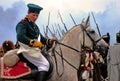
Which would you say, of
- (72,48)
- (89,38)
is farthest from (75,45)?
(89,38)

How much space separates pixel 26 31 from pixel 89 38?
1835 millimetres

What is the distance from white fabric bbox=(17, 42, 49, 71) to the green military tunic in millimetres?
209

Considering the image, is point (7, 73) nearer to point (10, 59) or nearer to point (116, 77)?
point (10, 59)

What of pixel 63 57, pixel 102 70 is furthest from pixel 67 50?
pixel 102 70

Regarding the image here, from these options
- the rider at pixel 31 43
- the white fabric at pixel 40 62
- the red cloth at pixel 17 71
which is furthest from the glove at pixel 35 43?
the red cloth at pixel 17 71

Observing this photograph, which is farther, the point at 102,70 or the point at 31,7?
the point at 102,70

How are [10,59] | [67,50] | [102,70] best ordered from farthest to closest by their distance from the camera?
[102,70], [67,50], [10,59]

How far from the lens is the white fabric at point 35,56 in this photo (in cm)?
1216

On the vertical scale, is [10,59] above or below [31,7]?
below

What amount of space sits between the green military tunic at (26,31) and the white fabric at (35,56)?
0.68 ft

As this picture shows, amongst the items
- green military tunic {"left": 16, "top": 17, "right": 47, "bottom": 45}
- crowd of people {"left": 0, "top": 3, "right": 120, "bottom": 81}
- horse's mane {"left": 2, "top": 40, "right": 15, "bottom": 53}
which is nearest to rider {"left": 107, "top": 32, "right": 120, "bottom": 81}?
crowd of people {"left": 0, "top": 3, "right": 120, "bottom": 81}

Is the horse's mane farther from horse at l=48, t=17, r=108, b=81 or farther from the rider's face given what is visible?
horse at l=48, t=17, r=108, b=81

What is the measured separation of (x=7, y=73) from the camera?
12.4 m

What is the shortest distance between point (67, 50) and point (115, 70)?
1.39 meters
